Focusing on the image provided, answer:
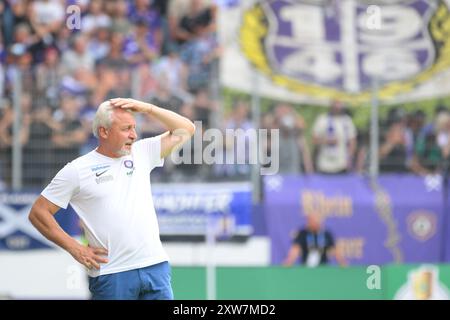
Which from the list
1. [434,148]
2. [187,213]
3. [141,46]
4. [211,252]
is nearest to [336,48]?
[434,148]

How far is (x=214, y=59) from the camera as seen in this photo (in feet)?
49.9

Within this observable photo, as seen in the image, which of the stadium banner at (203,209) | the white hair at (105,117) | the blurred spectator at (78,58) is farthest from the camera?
the blurred spectator at (78,58)

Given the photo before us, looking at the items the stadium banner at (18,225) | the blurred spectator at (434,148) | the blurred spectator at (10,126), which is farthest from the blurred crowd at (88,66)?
the blurred spectator at (434,148)

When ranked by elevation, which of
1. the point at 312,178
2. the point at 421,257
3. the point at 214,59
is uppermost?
the point at 214,59

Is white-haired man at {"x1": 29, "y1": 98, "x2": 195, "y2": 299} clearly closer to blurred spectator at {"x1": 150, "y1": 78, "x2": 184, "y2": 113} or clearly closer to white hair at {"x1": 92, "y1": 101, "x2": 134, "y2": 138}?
white hair at {"x1": 92, "y1": 101, "x2": 134, "y2": 138}

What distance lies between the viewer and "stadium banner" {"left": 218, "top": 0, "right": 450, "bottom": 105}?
15.4 meters

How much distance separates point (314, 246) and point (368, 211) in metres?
0.85

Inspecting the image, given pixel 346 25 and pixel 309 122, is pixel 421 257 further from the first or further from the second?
pixel 346 25

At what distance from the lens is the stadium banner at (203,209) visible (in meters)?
14.2

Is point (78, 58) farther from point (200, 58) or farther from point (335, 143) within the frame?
point (335, 143)

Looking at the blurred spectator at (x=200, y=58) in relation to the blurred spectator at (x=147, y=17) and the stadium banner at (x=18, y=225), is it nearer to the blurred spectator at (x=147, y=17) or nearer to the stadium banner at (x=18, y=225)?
the blurred spectator at (x=147, y=17)

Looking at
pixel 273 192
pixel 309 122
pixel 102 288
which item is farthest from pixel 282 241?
pixel 102 288
